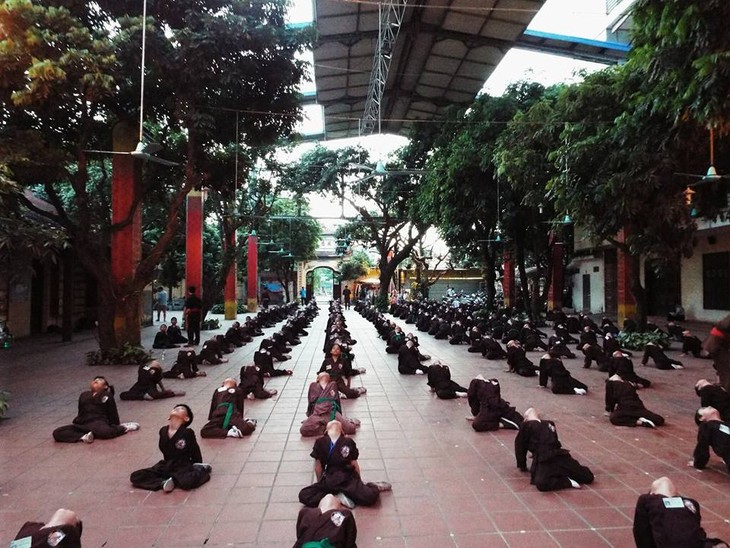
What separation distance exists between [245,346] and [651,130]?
12668 millimetres

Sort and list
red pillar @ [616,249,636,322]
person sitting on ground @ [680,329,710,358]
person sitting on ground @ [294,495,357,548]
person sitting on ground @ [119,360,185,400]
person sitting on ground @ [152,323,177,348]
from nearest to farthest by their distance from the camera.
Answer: person sitting on ground @ [294,495,357,548], person sitting on ground @ [119,360,185,400], person sitting on ground @ [680,329,710,358], person sitting on ground @ [152,323,177,348], red pillar @ [616,249,636,322]

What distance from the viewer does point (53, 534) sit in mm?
3092

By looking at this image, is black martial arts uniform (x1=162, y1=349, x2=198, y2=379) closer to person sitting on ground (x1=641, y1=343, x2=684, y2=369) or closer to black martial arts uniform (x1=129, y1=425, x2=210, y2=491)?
black martial arts uniform (x1=129, y1=425, x2=210, y2=491)

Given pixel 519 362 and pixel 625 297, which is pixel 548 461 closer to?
pixel 519 362

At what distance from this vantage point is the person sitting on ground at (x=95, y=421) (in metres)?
6.62

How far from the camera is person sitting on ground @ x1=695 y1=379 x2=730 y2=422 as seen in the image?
6348 mm

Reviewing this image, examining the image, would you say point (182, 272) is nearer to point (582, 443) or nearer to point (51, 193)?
point (51, 193)

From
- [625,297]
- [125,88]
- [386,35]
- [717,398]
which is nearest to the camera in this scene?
[717,398]

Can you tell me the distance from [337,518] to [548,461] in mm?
2591

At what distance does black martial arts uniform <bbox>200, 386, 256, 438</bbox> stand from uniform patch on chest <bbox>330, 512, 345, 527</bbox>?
3.75 m

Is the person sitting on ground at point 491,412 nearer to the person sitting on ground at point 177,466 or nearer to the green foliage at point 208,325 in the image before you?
the person sitting on ground at point 177,466

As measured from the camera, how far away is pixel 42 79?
817 centimetres

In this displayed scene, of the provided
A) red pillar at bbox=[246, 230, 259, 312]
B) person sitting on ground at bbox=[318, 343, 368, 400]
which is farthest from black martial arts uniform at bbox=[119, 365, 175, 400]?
red pillar at bbox=[246, 230, 259, 312]

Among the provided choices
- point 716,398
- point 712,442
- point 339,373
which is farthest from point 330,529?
point 339,373
